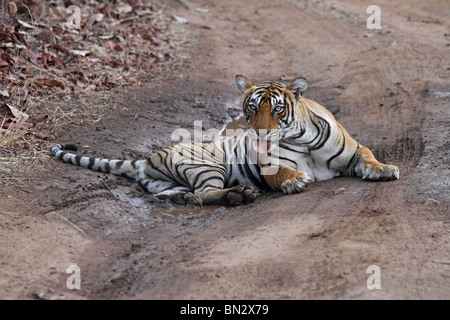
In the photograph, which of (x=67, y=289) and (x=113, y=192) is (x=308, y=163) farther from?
(x=67, y=289)

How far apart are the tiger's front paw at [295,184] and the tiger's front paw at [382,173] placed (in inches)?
24.6

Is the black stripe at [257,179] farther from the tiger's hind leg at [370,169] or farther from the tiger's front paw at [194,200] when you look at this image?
the tiger's hind leg at [370,169]

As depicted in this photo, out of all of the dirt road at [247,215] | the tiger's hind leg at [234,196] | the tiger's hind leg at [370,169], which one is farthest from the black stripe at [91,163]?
the tiger's hind leg at [370,169]

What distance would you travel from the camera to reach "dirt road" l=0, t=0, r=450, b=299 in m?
4.62

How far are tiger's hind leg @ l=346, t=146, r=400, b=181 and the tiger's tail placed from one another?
234cm

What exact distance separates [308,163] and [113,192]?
2.06m

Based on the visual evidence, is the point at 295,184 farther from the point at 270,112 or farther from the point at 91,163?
the point at 91,163

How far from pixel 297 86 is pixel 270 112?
1.50 ft

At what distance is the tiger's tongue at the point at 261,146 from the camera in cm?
701

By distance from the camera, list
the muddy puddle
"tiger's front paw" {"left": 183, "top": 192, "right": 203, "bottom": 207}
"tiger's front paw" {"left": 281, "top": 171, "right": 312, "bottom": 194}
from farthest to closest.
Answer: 1. "tiger's front paw" {"left": 183, "top": 192, "right": 203, "bottom": 207}
2. the muddy puddle
3. "tiger's front paw" {"left": 281, "top": 171, "right": 312, "bottom": 194}

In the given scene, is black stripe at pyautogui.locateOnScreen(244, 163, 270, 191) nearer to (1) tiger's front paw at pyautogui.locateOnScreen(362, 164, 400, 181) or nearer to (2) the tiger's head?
(2) the tiger's head

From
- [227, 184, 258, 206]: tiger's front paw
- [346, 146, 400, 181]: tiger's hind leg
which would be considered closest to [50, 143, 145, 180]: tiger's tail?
[227, 184, 258, 206]: tiger's front paw

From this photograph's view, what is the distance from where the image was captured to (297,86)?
7.05 m

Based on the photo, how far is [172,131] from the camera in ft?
30.5
